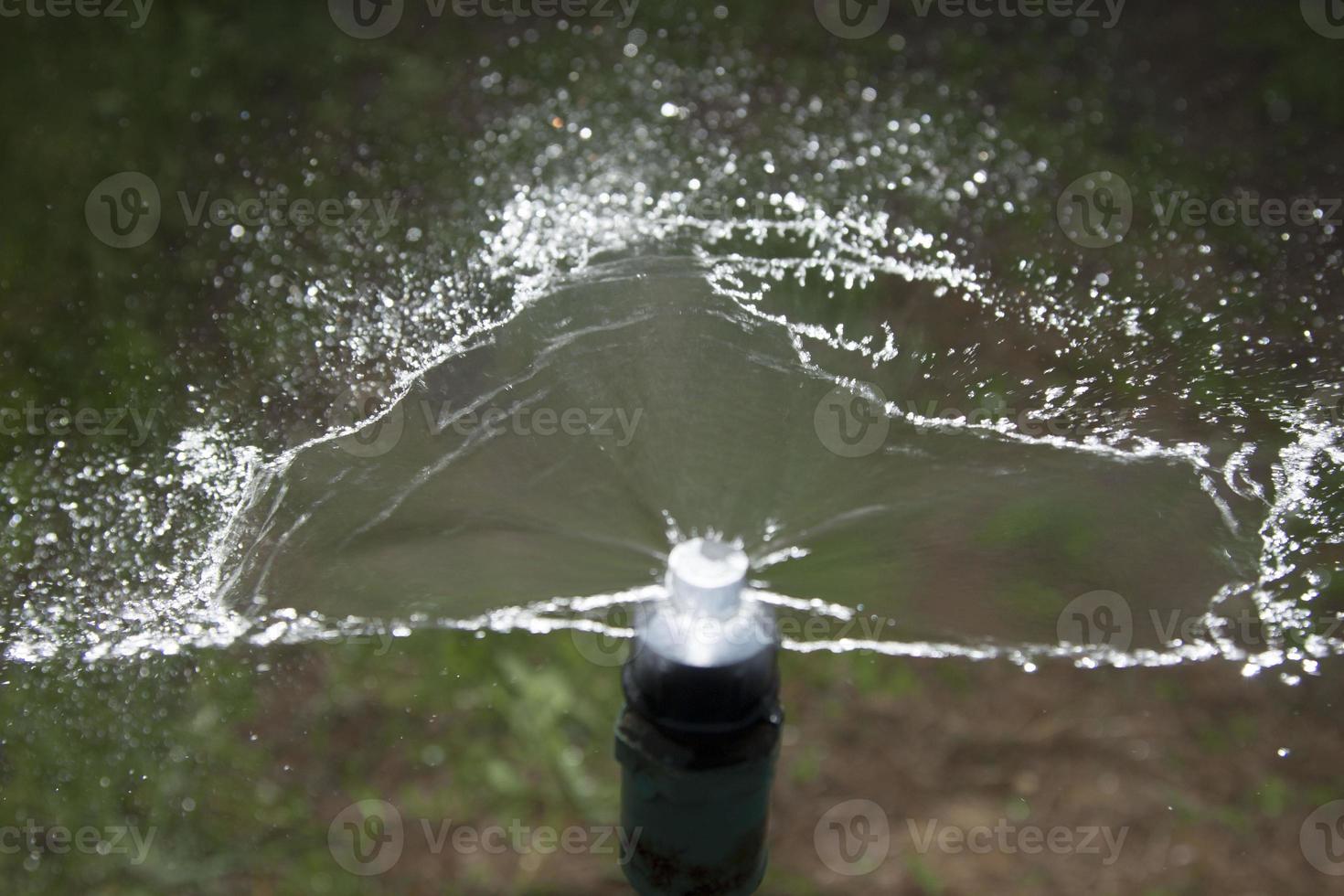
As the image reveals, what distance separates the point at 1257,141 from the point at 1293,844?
0.97 m

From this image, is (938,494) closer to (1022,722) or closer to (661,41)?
(1022,722)

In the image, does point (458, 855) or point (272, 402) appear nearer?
point (458, 855)

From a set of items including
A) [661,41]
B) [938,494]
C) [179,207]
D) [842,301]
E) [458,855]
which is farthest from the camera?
[661,41]

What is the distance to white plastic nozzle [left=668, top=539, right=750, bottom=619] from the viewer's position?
749 millimetres

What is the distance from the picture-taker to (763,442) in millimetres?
1255

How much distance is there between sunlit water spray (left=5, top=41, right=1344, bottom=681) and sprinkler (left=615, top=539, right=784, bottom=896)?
12.8 inches

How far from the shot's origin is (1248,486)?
4.30ft

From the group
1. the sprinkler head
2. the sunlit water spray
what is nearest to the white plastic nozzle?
the sprinkler head

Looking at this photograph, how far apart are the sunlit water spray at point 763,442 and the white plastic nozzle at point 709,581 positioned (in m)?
0.35

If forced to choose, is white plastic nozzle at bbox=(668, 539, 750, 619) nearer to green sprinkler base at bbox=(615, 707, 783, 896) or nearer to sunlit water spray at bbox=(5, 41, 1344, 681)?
green sprinkler base at bbox=(615, 707, 783, 896)

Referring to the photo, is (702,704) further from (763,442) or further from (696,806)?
(763,442)

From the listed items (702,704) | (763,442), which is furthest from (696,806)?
(763,442)

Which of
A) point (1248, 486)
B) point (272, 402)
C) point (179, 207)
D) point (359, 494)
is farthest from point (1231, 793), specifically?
point (179, 207)

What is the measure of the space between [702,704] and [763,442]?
0.53m
